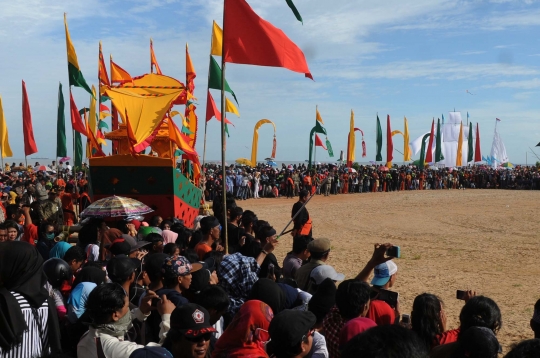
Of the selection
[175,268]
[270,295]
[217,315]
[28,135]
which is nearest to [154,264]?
[175,268]

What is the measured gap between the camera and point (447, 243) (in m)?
16.5

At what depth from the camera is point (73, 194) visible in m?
14.1

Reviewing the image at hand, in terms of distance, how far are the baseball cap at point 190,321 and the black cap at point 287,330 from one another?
0.37 meters

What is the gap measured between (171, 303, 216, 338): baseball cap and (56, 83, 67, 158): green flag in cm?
1304

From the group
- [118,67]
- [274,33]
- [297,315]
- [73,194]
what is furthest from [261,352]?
[118,67]

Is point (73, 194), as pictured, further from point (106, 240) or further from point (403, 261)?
point (403, 261)

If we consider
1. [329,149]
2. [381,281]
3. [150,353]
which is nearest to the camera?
[150,353]

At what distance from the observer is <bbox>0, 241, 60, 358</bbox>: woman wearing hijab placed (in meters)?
3.53

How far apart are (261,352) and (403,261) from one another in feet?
34.2

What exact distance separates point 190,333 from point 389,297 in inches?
86.5

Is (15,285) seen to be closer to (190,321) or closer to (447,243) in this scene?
(190,321)

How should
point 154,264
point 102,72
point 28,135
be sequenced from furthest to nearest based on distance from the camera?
point 102,72, point 28,135, point 154,264

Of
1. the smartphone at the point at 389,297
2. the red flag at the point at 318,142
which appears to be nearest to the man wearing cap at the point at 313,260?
the smartphone at the point at 389,297

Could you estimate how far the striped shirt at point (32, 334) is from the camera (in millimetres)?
3604
